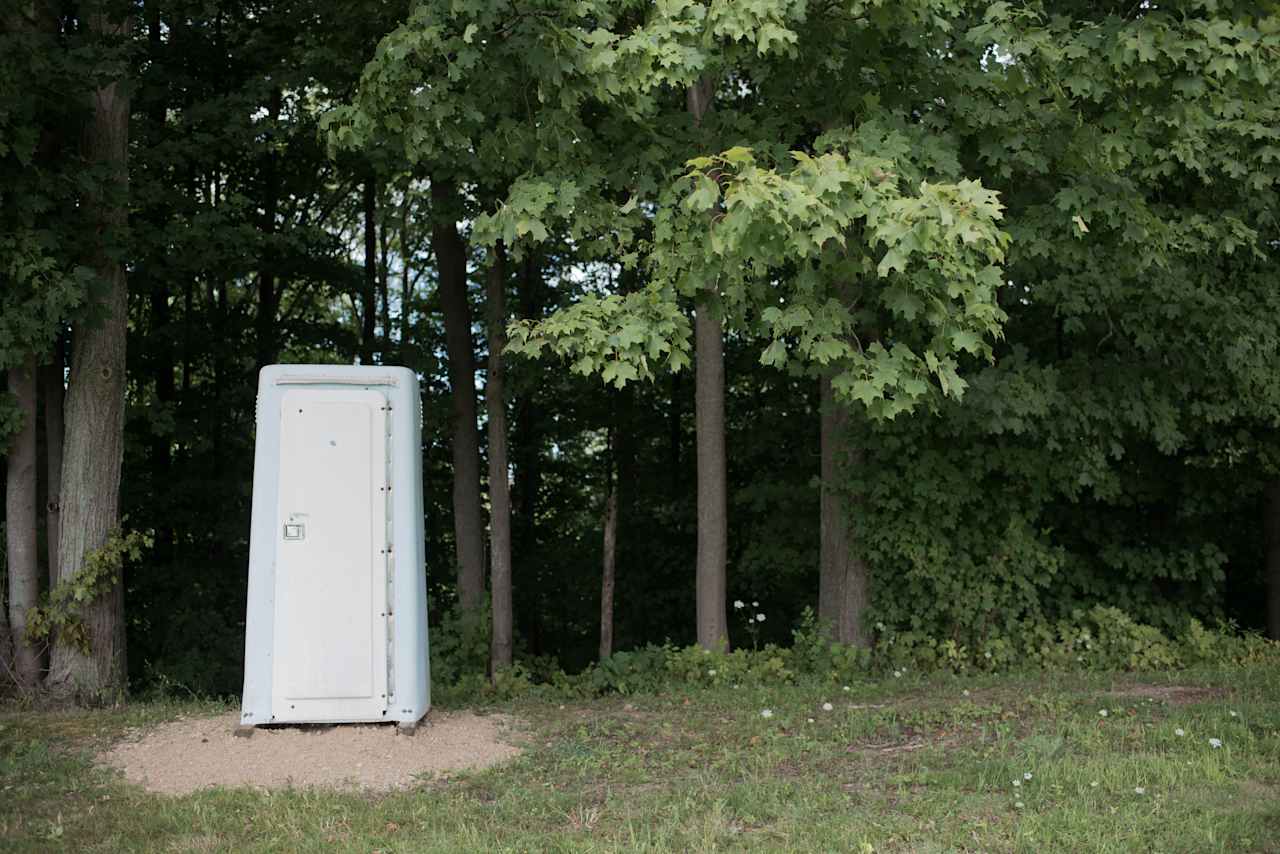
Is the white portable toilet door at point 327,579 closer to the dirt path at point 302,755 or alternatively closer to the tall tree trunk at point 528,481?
the dirt path at point 302,755

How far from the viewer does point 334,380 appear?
6.95 m

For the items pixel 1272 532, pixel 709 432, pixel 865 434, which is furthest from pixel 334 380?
pixel 1272 532

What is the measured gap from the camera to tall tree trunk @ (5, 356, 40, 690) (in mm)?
9430

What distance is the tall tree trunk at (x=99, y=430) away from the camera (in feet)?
30.8

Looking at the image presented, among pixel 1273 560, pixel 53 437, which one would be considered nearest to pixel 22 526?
pixel 53 437

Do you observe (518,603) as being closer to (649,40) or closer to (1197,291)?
(1197,291)

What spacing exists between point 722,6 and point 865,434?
5.16m

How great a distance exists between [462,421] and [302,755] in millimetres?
Result: 7815

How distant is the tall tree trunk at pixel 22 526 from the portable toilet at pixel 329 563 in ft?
11.9

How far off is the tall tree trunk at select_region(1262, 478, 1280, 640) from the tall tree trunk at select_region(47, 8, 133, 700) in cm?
1182

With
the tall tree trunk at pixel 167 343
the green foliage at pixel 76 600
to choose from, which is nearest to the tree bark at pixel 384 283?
the tall tree trunk at pixel 167 343

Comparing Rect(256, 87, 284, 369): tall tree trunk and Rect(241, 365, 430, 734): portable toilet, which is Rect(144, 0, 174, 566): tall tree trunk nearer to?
Rect(256, 87, 284, 369): tall tree trunk

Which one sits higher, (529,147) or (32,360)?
(529,147)

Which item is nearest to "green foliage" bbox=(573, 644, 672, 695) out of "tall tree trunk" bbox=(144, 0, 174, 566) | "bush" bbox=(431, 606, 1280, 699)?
"bush" bbox=(431, 606, 1280, 699)
